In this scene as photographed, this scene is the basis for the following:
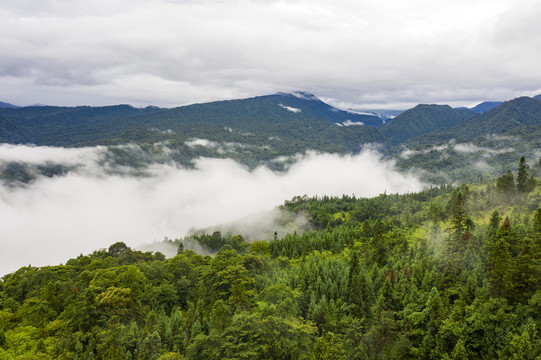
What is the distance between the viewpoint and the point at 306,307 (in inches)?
2874

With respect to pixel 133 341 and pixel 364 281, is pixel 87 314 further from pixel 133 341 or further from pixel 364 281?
pixel 364 281

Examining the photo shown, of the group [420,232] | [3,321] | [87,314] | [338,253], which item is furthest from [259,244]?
[3,321]

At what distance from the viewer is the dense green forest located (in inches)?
1927

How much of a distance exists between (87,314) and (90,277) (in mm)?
19613

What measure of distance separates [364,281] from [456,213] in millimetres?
28449

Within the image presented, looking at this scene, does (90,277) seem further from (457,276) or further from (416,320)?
(457,276)

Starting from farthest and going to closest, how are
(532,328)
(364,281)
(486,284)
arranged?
(364,281) → (486,284) → (532,328)

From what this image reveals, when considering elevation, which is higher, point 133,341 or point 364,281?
point 364,281

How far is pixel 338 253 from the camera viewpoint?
113938 mm

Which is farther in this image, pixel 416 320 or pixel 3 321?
pixel 3 321

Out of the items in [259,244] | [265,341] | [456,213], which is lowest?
[259,244]

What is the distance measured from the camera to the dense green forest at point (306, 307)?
48.9m

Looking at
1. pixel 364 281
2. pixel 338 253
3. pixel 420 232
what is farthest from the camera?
pixel 338 253

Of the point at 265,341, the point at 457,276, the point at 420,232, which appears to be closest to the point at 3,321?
the point at 265,341
